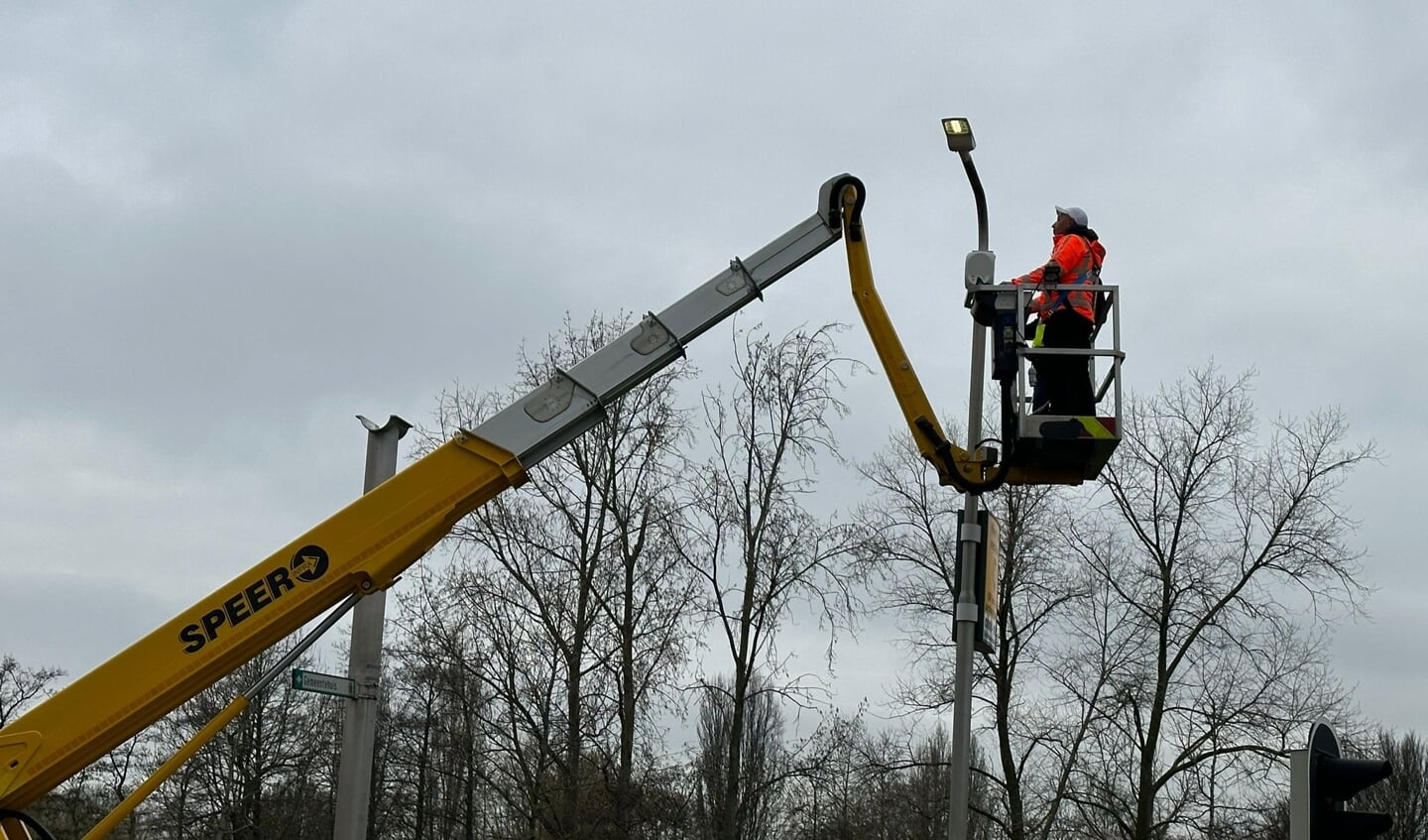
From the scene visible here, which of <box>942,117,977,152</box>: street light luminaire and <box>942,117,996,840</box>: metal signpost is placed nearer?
<box>942,117,977,152</box>: street light luminaire

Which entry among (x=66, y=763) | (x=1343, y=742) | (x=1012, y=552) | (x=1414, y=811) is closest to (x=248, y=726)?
(x=1012, y=552)

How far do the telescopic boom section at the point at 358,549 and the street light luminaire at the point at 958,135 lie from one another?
134 cm

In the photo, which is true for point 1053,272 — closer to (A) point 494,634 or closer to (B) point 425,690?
(A) point 494,634

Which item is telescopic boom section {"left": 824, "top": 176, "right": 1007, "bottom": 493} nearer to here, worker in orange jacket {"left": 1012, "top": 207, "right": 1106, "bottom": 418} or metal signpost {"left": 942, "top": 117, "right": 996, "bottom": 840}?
worker in orange jacket {"left": 1012, "top": 207, "right": 1106, "bottom": 418}

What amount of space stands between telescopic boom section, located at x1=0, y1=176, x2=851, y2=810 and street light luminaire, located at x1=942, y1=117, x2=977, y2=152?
52.6 inches

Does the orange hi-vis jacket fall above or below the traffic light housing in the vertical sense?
above

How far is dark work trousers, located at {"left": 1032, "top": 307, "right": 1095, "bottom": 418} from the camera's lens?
8367mm

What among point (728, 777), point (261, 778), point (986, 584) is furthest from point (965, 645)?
point (261, 778)

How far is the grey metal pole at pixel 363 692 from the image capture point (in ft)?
31.5

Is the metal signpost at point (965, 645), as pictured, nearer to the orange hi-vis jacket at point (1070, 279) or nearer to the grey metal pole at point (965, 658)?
the grey metal pole at point (965, 658)

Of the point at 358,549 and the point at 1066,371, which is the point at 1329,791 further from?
the point at 358,549

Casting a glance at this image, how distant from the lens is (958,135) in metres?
9.73

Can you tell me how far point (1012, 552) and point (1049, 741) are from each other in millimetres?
3329

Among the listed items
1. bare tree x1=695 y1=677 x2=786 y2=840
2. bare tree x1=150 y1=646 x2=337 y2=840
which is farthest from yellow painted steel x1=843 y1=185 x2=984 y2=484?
bare tree x1=150 y1=646 x2=337 y2=840
